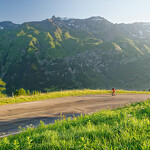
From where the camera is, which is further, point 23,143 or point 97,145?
point 23,143

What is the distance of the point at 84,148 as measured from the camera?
293 cm

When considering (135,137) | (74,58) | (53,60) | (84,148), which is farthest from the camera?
(74,58)

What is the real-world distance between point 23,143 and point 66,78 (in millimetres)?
158109

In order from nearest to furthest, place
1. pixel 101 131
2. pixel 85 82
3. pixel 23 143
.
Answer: pixel 23 143
pixel 101 131
pixel 85 82

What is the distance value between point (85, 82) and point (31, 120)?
15699 cm

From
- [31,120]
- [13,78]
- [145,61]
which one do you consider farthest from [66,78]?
[31,120]

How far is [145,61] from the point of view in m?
184

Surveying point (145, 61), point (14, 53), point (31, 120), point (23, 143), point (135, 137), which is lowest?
point (31, 120)

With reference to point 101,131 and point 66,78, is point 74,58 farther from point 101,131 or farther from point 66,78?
point 101,131

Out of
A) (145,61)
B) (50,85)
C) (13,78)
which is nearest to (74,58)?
(50,85)

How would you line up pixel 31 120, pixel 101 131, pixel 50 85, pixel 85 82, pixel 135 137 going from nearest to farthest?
pixel 135 137 → pixel 101 131 → pixel 31 120 → pixel 50 85 → pixel 85 82

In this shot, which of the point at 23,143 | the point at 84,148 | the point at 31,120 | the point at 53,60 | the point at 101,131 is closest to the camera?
the point at 84,148

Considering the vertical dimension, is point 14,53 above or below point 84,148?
above

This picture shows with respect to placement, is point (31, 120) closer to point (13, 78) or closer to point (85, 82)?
point (85, 82)
